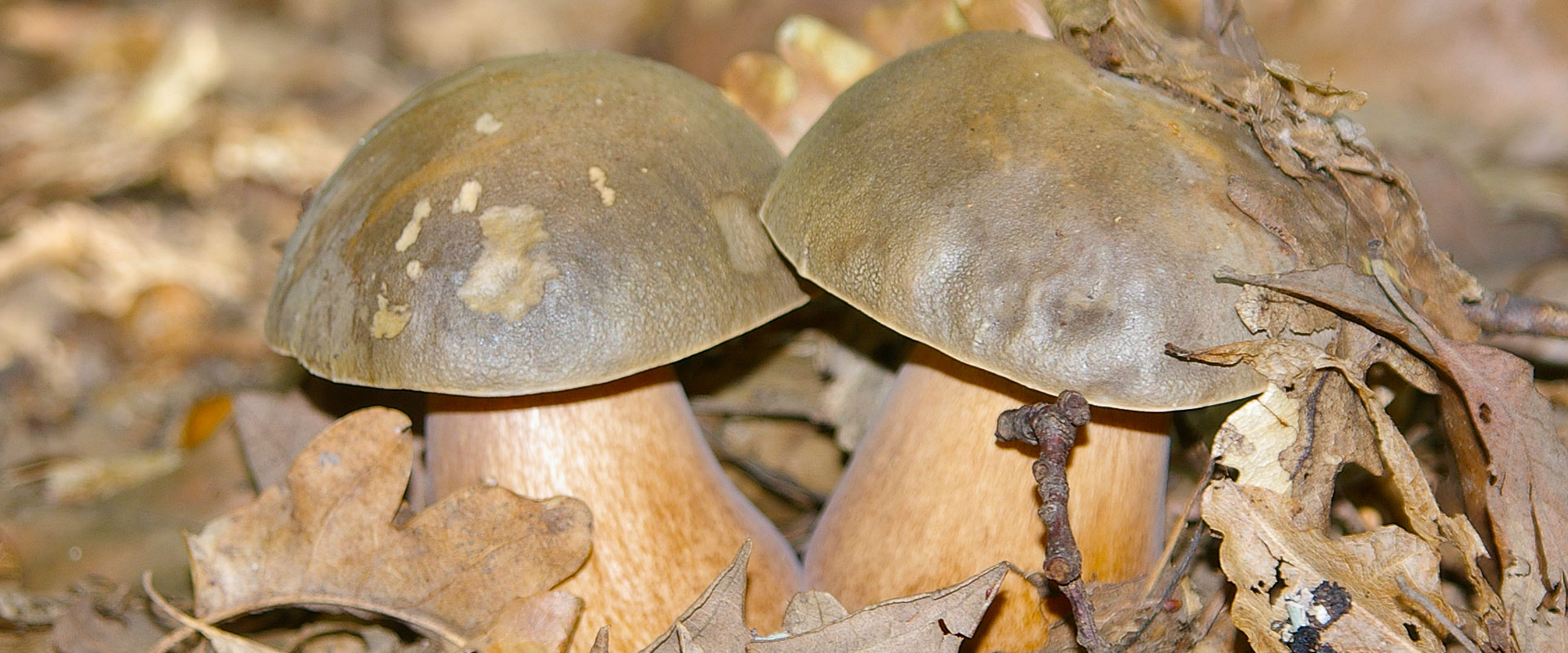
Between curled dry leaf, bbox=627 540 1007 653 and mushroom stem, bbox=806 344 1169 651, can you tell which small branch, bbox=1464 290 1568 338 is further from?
curled dry leaf, bbox=627 540 1007 653

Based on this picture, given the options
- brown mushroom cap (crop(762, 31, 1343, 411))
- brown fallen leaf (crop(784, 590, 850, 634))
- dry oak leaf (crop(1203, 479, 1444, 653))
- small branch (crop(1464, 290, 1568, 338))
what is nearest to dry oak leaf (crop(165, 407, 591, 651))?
brown fallen leaf (crop(784, 590, 850, 634))

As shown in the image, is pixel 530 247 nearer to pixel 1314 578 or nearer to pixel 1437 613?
pixel 1314 578

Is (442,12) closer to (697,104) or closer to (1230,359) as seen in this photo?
(697,104)

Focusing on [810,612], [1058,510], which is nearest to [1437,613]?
[1058,510]

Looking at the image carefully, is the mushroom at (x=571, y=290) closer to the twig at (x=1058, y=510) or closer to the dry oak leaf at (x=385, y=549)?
the dry oak leaf at (x=385, y=549)

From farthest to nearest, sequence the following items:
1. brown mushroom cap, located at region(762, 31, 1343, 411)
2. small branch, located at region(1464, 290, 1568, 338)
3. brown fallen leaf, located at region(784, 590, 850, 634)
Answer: small branch, located at region(1464, 290, 1568, 338)
brown fallen leaf, located at region(784, 590, 850, 634)
brown mushroom cap, located at region(762, 31, 1343, 411)
